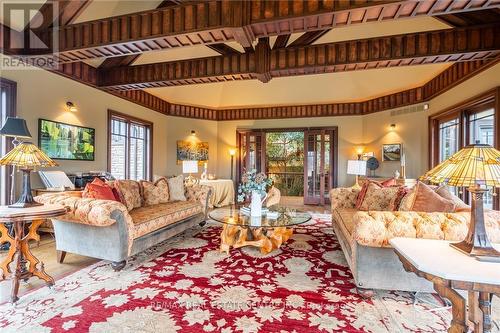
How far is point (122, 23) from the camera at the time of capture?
3621 mm

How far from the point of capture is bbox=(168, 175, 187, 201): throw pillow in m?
4.77

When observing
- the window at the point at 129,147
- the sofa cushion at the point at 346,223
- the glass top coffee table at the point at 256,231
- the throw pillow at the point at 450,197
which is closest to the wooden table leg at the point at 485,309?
the sofa cushion at the point at 346,223

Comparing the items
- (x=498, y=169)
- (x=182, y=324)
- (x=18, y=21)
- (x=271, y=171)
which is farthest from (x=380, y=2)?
(x=271, y=171)

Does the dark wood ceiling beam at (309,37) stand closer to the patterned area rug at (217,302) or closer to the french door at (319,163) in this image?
the french door at (319,163)

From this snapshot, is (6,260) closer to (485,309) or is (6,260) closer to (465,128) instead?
(485,309)

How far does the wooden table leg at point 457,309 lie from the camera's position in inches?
52.9

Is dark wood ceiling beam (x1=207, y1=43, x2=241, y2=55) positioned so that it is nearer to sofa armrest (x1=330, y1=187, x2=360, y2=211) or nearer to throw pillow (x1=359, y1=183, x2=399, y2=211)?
sofa armrest (x1=330, y1=187, x2=360, y2=211)

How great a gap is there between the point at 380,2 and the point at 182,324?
3.40 m

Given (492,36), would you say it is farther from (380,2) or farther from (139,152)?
(139,152)

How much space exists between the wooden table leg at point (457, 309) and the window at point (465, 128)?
10.6 ft

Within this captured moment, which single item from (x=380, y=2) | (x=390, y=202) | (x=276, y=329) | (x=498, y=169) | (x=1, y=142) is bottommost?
(x=276, y=329)

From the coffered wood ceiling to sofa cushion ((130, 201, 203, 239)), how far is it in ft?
7.66

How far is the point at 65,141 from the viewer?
15.8 feet

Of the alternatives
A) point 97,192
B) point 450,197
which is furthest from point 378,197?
point 97,192
